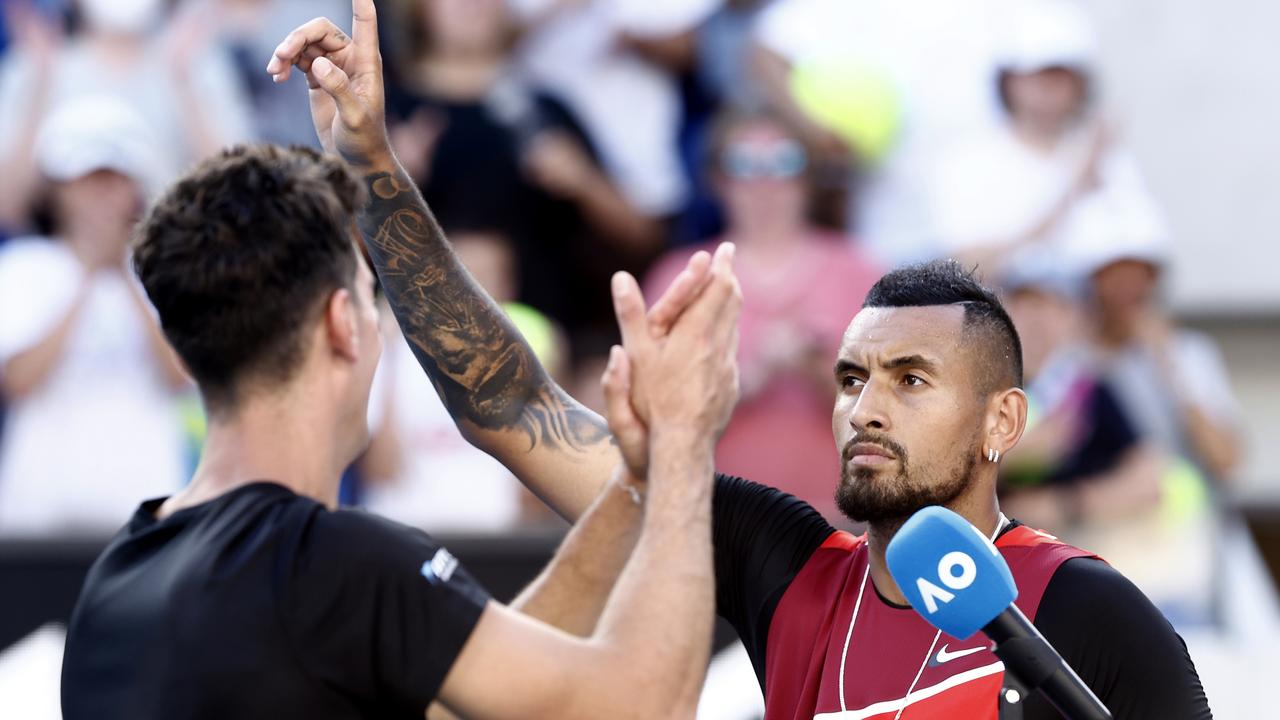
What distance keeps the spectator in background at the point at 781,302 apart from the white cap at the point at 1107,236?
3.37 feet

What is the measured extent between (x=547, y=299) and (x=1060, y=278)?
213cm

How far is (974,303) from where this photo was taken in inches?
122

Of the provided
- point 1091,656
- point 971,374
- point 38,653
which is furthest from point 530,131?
point 1091,656

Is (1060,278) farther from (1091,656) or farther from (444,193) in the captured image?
(1091,656)

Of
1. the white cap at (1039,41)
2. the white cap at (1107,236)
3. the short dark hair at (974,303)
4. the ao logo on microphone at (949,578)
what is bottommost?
the ao logo on microphone at (949,578)

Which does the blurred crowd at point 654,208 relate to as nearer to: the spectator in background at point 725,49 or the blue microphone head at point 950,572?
the spectator in background at point 725,49

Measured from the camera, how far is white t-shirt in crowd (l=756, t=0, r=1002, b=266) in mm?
7258

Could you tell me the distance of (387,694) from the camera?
2273mm

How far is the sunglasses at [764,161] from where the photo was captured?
264 inches

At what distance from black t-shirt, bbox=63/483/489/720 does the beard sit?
2.77 ft

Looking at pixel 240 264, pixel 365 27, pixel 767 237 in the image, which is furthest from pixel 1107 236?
pixel 240 264

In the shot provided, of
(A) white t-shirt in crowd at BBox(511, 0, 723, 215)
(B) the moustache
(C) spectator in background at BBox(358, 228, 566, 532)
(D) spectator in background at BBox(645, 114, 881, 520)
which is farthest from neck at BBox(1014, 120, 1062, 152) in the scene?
(B) the moustache

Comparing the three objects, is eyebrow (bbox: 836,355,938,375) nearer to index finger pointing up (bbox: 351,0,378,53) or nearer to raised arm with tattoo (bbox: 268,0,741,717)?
raised arm with tattoo (bbox: 268,0,741,717)

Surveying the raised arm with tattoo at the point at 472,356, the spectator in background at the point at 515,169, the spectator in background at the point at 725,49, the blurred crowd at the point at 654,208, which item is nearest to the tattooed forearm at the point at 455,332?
the raised arm with tattoo at the point at 472,356
